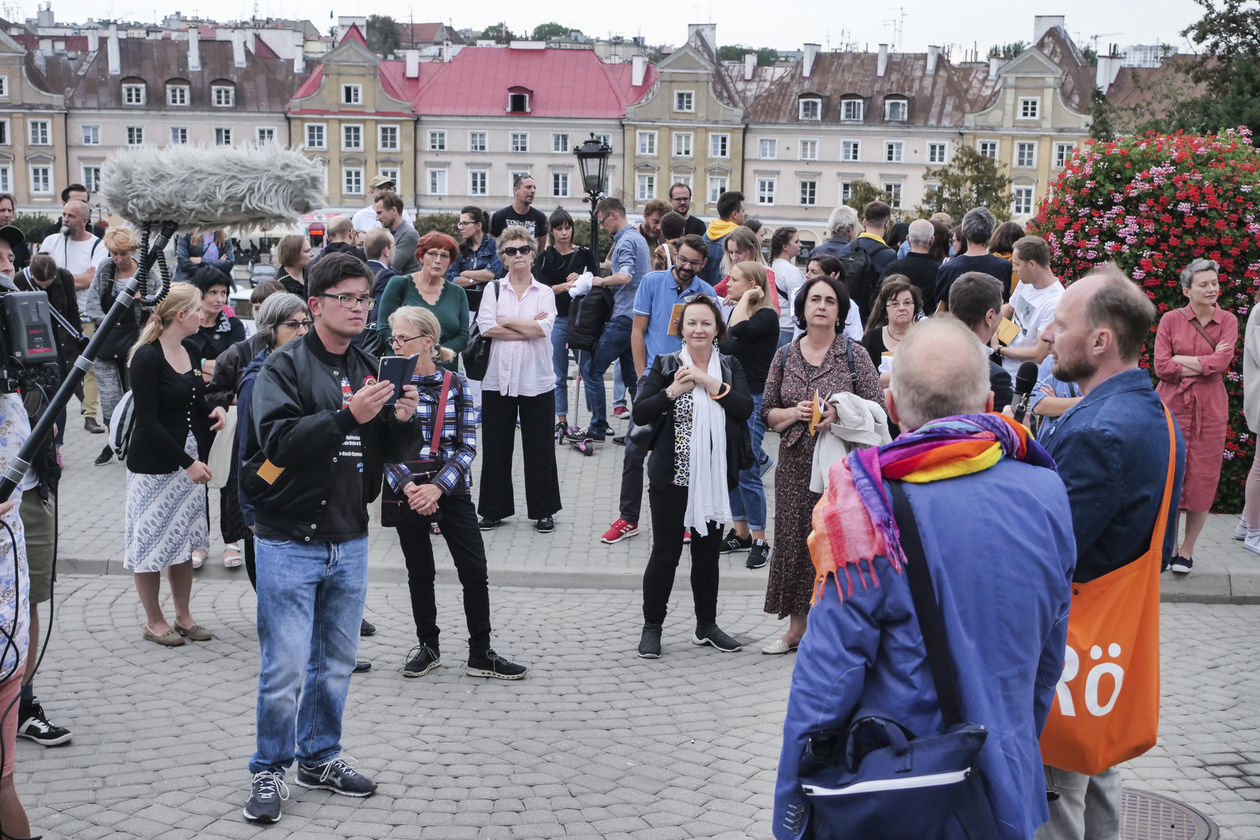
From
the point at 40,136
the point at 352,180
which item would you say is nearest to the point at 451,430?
the point at 352,180

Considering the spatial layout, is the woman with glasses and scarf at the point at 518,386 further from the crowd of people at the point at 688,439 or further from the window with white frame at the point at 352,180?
the window with white frame at the point at 352,180

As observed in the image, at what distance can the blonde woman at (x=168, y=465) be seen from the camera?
722 cm

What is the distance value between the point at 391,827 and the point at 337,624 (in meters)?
0.88

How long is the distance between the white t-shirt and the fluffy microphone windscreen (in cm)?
564

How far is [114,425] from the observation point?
737 centimetres

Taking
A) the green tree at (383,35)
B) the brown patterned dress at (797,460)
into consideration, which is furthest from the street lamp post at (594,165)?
the green tree at (383,35)

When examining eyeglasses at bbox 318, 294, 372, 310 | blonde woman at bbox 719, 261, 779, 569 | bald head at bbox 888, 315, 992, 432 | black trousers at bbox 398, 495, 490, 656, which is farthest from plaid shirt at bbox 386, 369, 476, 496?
bald head at bbox 888, 315, 992, 432

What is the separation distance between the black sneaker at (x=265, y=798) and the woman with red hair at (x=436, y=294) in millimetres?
4531

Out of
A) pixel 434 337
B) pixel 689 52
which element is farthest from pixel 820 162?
pixel 434 337

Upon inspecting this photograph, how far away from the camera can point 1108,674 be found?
13.0 feet

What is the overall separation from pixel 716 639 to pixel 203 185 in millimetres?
4127

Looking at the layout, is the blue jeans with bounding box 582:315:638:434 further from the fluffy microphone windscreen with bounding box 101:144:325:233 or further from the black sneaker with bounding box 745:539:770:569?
the fluffy microphone windscreen with bounding box 101:144:325:233

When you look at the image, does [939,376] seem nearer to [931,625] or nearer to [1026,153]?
[931,625]

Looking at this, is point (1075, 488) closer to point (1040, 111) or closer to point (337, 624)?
point (337, 624)
